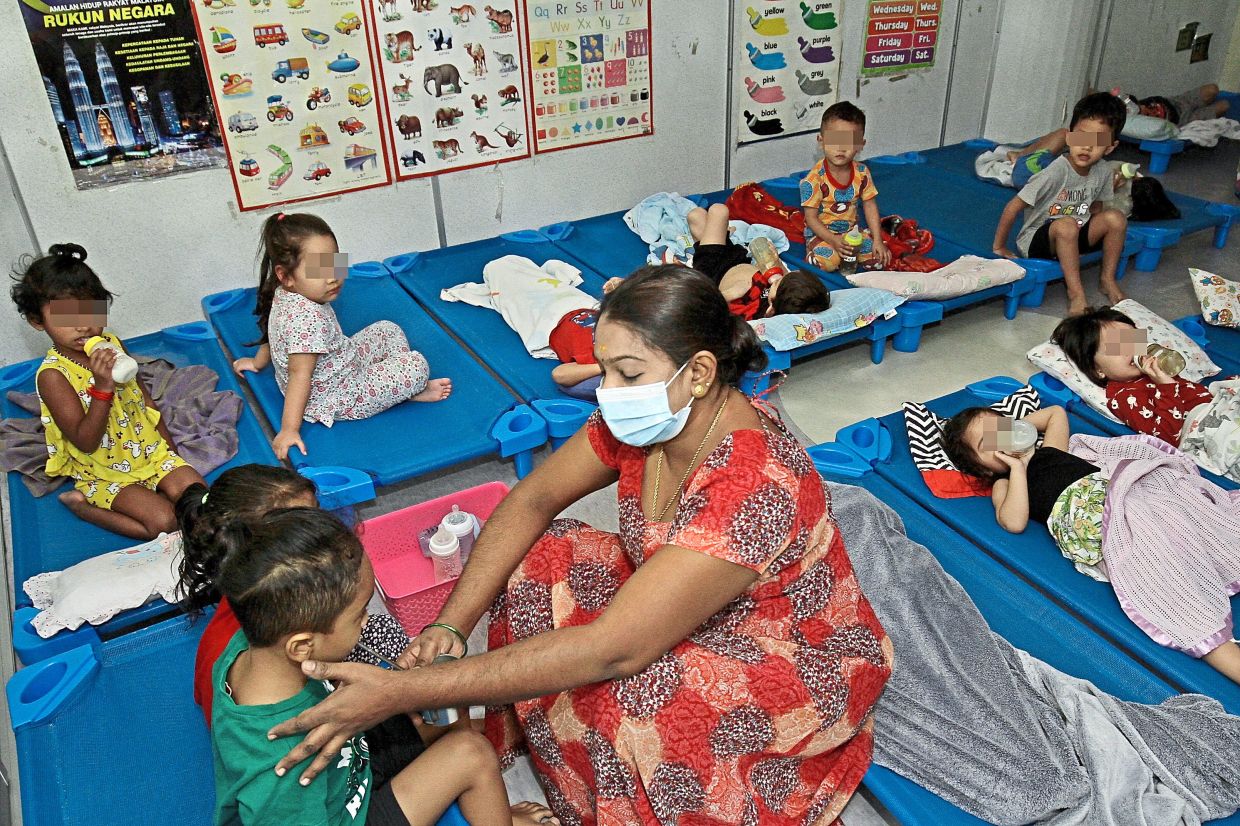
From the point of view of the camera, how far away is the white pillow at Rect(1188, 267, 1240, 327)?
325cm

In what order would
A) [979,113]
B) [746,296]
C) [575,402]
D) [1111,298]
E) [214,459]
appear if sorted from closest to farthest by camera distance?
[214,459]
[575,402]
[746,296]
[1111,298]
[979,113]

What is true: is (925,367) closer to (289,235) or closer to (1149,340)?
(1149,340)

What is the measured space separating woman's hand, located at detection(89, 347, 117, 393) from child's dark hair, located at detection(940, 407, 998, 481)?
2243mm

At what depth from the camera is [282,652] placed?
1.31 m

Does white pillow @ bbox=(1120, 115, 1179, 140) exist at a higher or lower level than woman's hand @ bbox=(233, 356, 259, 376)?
higher

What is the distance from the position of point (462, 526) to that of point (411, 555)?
0.24 meters

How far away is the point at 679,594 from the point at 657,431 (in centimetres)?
30

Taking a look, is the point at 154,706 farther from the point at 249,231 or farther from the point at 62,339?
the point at 249,231

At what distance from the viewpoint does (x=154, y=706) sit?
191 cm

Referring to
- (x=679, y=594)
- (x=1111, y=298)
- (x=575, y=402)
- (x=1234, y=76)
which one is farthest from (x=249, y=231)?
(x=1234, y=76)

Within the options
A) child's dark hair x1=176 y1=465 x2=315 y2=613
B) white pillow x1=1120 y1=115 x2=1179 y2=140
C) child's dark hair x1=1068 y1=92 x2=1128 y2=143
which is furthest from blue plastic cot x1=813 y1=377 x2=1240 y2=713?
white pillow x1=1120 y1=115 x2=1179 y2=140

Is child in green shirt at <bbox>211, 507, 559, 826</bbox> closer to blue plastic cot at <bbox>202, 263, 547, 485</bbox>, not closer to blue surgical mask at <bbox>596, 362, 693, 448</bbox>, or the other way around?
blue surgical mask at <bbox>596, 362, 693, 448</bbox>

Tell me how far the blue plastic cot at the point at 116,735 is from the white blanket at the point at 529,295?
1555mm

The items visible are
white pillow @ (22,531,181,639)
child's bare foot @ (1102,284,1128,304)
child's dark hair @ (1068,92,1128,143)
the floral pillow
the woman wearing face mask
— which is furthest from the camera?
child's bare foot @ (1102,284,1128,304)
